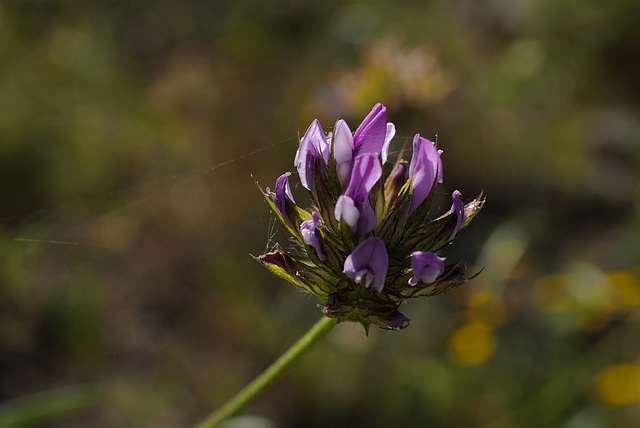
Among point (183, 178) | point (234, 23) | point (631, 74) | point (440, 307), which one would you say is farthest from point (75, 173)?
point (631, 74)

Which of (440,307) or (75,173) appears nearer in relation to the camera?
(440,307)

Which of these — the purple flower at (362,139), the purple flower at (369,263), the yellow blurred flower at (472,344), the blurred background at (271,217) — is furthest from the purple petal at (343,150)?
the yellow blurred flower at (472,344)

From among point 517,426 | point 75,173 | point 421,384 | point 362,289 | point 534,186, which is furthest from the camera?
point 534,186

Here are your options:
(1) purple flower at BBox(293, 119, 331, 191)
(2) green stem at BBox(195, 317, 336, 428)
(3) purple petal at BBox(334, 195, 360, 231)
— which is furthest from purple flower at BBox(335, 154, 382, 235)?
(2) green stem at BBox(195, 317, 336, 428)

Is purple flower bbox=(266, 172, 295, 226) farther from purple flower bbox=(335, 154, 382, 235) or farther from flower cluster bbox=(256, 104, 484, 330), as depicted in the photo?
purple flower bbox=(335, 154, 382, 235)

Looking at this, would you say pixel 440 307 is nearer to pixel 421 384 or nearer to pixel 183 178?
pixel 421 384

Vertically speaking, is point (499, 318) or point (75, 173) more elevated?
point (75, 173)
